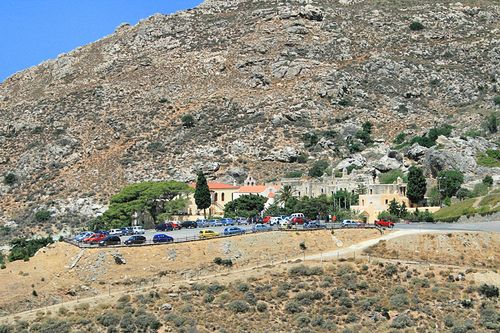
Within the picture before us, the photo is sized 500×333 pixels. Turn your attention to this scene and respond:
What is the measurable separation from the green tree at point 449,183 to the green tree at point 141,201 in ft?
89.5

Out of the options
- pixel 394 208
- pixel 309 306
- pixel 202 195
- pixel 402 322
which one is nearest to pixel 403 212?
pixel 394 208

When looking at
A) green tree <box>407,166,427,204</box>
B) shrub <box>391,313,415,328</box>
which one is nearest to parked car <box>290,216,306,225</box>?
green tree <box>407,166,427,204</box>

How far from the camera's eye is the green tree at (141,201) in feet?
301

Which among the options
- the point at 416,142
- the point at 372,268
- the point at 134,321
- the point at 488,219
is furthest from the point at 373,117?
the point at 134,321

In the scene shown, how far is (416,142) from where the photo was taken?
351ft

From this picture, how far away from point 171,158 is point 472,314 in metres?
70.2

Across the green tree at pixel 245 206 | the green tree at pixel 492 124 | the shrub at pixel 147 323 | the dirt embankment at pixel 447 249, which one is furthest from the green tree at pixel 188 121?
the shrub at pixel 147 323

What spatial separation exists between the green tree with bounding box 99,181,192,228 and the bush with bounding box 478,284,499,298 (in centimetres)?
4652

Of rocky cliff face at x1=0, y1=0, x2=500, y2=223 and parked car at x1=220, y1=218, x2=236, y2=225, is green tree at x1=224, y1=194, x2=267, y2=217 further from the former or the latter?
rocky cliff face at x1=0, y1=0, x2=500, y2=223

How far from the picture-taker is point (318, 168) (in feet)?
356

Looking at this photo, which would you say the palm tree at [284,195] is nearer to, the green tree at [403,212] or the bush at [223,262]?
the green tree at [403,212]

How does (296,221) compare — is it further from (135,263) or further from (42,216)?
(42,216)

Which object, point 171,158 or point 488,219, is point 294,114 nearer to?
point 171,158

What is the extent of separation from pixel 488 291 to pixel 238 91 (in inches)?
3208
